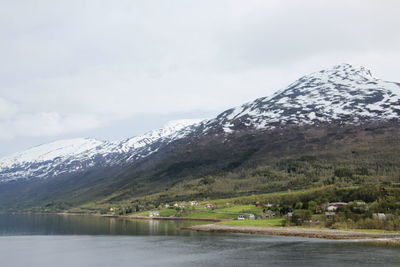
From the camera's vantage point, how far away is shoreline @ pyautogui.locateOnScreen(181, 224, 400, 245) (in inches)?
4085

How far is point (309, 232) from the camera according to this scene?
399 ft

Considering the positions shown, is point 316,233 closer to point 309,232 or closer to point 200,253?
point 309,232

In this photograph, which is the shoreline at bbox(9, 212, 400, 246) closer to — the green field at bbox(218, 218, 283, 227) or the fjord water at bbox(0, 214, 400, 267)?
the green field at bbox(218, 218, 283, 227)

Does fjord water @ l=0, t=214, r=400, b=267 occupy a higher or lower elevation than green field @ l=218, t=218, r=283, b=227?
lower

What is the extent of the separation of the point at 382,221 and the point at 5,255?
94621 mm

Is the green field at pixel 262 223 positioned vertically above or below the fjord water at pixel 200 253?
above

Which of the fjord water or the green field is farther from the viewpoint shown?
the green field

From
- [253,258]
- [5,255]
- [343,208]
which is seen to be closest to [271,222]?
[343,208]

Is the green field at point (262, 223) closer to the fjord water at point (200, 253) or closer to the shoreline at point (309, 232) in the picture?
the shoreline at point (309, 232)

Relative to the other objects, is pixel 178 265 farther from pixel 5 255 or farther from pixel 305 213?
pixel 305 213

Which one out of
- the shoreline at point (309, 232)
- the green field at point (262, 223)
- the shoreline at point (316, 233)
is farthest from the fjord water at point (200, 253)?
the green field at point (262, 223)

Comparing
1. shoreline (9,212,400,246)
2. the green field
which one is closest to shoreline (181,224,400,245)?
shoreline (9,212,400,246)

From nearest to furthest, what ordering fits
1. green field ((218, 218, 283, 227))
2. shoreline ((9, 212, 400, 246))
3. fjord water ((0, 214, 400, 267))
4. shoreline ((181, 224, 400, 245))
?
fjord water ((0, 214, 400, 267))
shoreline ((9, 212, 400, 246))
shoreline ((181, 224, 400, 245))
green field ((218, 218, 283, 227))

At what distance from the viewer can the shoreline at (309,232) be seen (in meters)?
104
